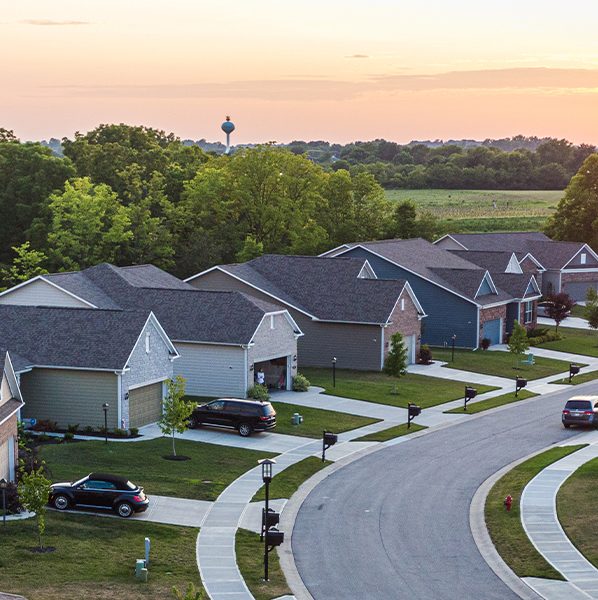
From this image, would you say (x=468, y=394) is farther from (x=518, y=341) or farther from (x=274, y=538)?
(x=274, y=538)

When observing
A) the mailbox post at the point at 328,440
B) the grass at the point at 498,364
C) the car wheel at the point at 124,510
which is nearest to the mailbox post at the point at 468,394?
the grass at the point at 498,364

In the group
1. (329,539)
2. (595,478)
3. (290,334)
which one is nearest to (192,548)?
(329,539)

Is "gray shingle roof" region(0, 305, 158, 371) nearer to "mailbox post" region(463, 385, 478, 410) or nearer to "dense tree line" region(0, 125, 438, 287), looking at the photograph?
"mailbox post" region(463, 385, 478, 410)

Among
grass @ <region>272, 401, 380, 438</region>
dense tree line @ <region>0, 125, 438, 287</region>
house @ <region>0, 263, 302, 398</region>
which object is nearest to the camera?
grass @ <region>272, 401, 380, 438</region>

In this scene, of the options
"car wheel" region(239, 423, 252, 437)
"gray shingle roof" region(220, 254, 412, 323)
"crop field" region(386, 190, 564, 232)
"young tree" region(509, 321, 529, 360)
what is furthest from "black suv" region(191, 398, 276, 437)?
"crop field" region(386, 190, 564, 232)

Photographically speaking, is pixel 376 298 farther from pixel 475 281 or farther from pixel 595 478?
pixel 595 478

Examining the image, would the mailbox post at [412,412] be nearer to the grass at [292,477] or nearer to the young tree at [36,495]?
the grass at [292,477]
